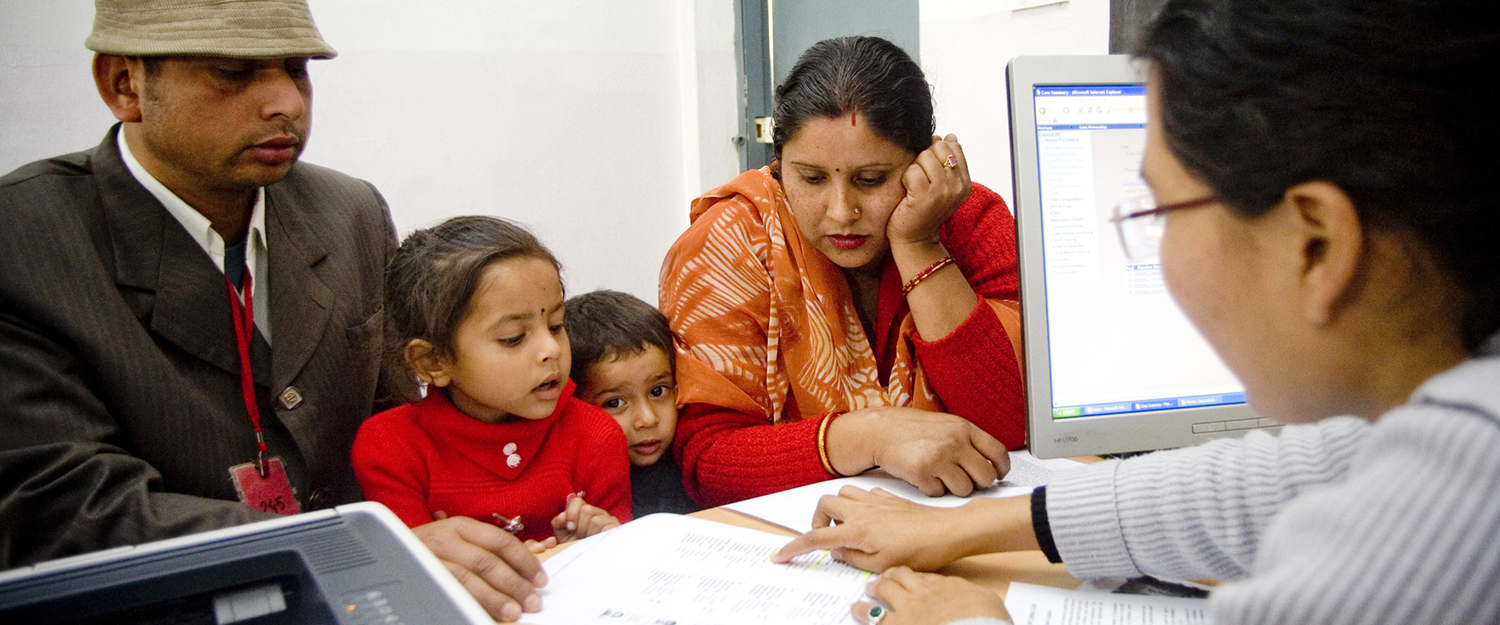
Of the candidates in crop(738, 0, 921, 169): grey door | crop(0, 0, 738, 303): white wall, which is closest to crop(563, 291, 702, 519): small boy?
crop(0, 0, 738, 303): white wall

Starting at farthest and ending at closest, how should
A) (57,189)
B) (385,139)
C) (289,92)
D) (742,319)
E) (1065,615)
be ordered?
1. (385,139)
2. (742,319)
3. (289,92)
4. (57,189)
5. (1065,615)

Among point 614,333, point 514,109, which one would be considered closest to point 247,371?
point 614,333

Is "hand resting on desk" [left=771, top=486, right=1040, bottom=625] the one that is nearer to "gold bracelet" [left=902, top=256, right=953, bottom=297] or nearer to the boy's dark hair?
"gold bracelet" [left=902, top=256, right=953, bottom=297]

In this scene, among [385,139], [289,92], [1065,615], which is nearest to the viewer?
[1065,615]

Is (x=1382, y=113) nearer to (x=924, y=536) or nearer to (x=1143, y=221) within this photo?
(x=1143, y=221)

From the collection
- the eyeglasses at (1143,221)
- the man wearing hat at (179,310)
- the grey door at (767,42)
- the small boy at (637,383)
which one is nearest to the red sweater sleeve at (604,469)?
the small boy at (637,383)

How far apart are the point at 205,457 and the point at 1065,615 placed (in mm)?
1073

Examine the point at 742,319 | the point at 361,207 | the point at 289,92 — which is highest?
the point at 289,92

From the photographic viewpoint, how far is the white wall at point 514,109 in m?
2.14

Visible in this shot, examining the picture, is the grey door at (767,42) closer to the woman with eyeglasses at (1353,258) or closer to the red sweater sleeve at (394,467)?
the red sweater sleeve at (394,467)

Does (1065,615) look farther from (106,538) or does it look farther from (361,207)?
(361,207)

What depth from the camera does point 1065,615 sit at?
793 mm

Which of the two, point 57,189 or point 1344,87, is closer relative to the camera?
point 1344,87

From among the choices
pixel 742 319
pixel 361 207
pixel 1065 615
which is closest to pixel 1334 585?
pixel 1065 615
